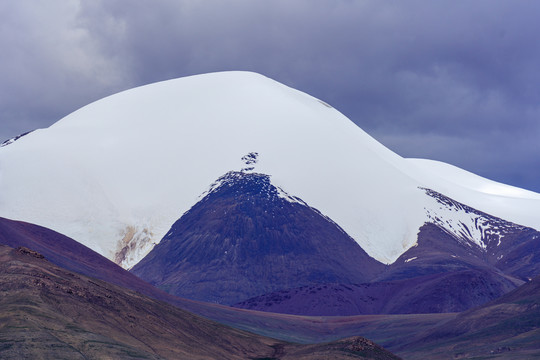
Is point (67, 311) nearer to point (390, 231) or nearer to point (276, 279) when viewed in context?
point (276, 279)

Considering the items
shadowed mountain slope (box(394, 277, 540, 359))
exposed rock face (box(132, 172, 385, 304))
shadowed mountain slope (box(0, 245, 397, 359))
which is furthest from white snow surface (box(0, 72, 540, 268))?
shadowed mountain slope (box(0, 245, 397, 359))

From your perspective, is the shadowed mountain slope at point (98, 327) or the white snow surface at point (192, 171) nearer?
the shadowed mountain slope at point (98, 327)

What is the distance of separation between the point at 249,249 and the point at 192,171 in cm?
3507

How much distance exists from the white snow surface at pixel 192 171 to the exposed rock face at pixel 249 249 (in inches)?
181

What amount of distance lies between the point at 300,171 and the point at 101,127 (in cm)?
6412

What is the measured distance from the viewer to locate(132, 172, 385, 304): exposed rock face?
424 ft

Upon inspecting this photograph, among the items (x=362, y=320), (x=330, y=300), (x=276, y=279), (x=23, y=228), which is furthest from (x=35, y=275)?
(x=276, y=279)

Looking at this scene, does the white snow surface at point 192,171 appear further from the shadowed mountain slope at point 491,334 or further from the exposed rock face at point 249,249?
the shadowed mountain slope at point 491,334

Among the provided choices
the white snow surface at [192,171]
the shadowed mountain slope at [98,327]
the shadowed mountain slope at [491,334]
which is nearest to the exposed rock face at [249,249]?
the white snow surface at [192,171]

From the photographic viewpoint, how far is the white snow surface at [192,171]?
15112 cm

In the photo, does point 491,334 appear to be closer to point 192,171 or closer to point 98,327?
point 98,327

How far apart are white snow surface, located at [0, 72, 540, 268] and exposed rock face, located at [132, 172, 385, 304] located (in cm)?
461

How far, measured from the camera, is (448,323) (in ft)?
259

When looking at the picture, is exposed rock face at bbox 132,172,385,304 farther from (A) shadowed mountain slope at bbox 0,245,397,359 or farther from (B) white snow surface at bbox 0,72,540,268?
(A) shadowed mountain slope at bbox 0,245,397,359
